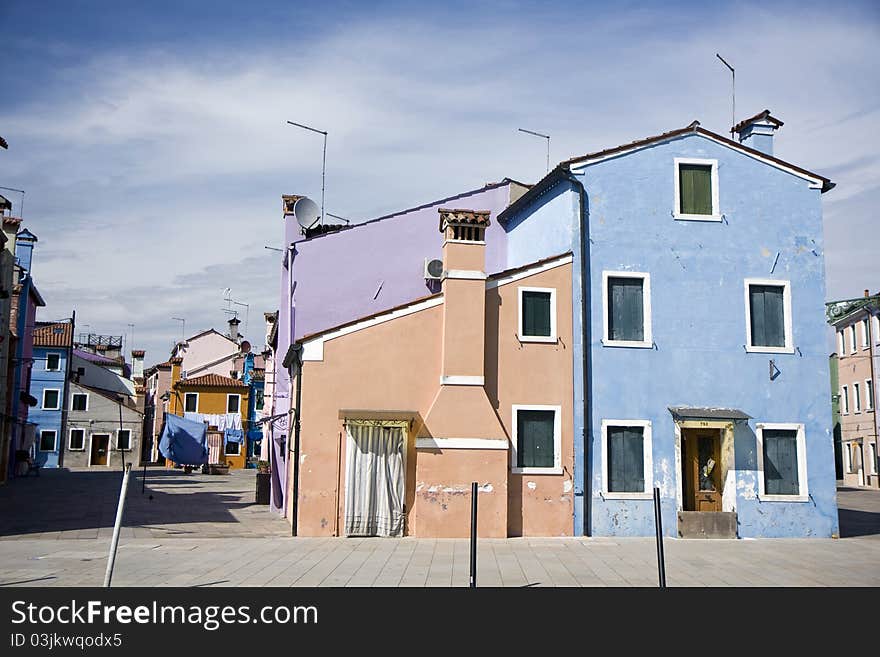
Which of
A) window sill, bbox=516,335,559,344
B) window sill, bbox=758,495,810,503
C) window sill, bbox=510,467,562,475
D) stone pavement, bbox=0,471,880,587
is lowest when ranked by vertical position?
stone pavement, bbox=0,471,880,587

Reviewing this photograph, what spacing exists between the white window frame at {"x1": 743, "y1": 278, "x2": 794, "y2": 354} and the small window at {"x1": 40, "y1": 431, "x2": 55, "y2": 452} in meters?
47.2

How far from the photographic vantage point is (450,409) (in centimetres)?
1795

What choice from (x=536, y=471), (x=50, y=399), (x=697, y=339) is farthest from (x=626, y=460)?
(x=50, y=399)

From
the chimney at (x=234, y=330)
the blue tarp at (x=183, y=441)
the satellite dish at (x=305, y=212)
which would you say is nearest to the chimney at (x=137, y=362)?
the chimney at (x=234, y=330)

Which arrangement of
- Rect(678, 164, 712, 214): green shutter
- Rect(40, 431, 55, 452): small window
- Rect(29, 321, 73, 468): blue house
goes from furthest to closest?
1. Rect(40, 431, 55, 452): small window
2. Rect(29, 321, 73, 468): blue house
3. Rect(678, 164, 712, 214): green shutter

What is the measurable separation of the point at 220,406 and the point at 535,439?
145ft

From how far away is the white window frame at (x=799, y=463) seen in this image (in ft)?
62.0

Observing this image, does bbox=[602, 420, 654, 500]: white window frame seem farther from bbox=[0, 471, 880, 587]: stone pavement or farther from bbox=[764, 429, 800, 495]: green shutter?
bbox=[764, 429, 800, 495]: green shutter

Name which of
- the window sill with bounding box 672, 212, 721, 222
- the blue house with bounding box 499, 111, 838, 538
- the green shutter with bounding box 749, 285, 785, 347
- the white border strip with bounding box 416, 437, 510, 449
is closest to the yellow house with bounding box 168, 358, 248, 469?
the white border strip with bounding box 416, 437, 510, 449

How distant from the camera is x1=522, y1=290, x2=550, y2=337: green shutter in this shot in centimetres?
1898

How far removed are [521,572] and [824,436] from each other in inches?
378

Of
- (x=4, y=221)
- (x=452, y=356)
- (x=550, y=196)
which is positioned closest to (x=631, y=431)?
(x=452, y=356)

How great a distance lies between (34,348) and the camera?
52.9m
